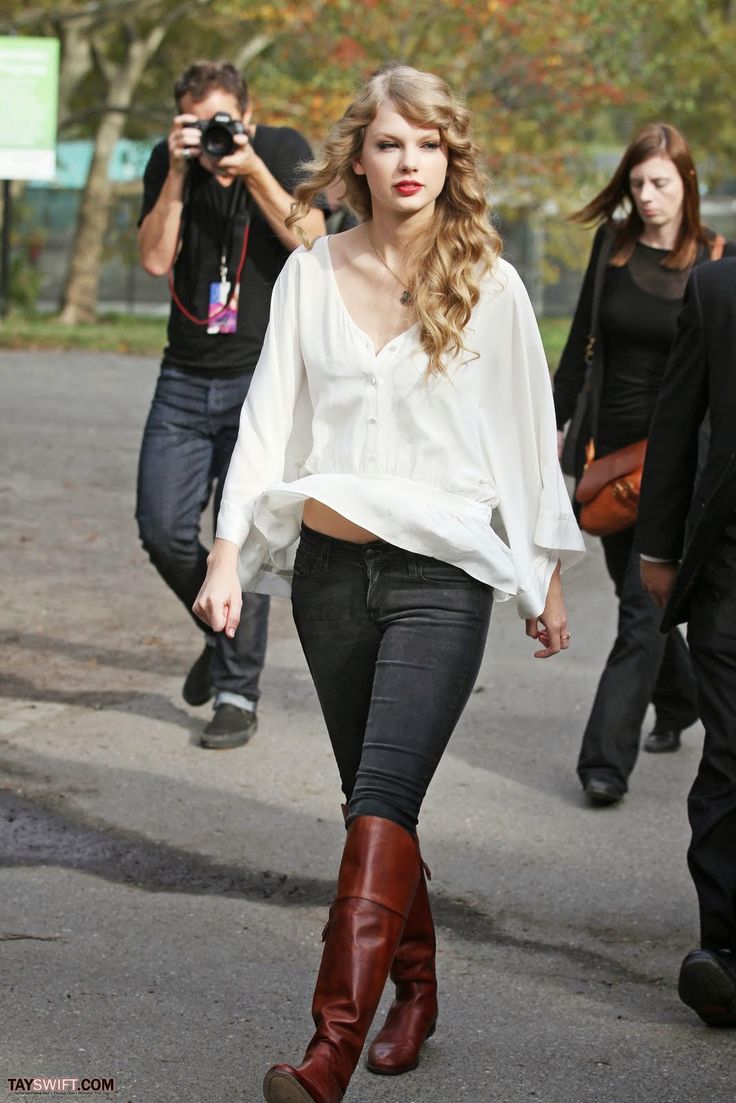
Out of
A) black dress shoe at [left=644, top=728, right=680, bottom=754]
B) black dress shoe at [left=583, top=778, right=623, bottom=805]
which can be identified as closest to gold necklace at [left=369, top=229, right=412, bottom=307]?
black dress shoe at [left=583, top=778, right=623, bottom=805]

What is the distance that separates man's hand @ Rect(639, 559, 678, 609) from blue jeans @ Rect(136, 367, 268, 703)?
2144 mm

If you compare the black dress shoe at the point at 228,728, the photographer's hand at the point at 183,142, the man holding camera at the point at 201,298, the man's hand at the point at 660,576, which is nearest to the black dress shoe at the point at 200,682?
the black dress shoe at the point at 228,728

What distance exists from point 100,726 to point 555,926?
94.8 inches

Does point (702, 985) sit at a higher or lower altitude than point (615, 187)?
→ lower

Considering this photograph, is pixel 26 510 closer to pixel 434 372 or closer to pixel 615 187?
Answer: pixel 615 187

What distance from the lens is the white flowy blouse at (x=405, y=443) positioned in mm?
3604

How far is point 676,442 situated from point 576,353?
2.14m

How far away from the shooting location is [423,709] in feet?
11.7

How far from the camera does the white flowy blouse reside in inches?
142

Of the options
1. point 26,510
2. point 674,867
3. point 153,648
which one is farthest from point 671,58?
point 674,867

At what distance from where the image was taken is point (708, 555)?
4.17 meters

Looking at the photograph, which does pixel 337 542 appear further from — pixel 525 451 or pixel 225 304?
pixel 225 304

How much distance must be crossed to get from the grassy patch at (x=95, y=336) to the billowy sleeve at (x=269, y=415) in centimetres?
1828

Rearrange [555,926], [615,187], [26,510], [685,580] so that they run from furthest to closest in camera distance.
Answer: [26,510]
[615,187]
[555,926]
[685,580]
